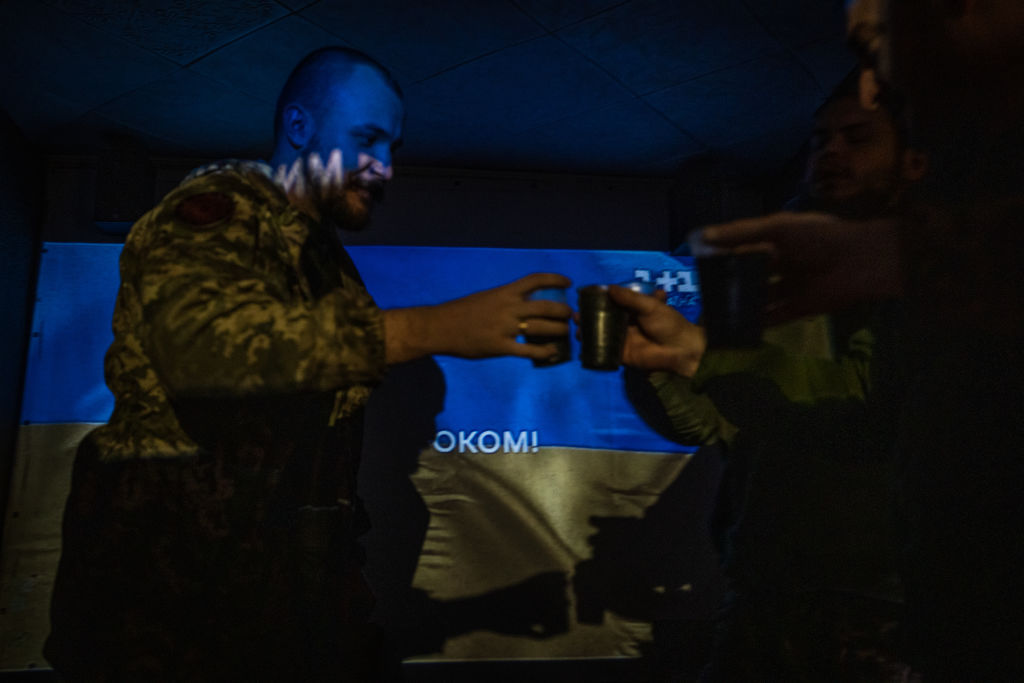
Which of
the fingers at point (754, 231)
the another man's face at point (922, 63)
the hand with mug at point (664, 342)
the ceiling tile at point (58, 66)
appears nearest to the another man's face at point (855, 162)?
the hand with mug at point (664, 342)

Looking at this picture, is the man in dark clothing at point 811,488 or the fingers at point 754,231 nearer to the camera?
the fingers at point 754,231

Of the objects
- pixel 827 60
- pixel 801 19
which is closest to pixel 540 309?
pixel 801 19

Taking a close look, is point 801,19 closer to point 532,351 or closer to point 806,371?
point 806,371

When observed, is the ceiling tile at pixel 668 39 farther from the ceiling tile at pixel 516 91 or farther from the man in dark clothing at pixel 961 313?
the man in dark clothing at pixel 961 313

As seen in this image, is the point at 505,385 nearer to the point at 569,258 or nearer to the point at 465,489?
the point at 465,489

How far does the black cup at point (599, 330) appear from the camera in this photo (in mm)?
1257

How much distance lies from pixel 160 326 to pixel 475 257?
9.24 ft

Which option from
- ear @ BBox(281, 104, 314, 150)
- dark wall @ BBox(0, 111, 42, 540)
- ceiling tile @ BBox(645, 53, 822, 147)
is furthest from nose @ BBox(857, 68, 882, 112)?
dark wall @ BBox(0, 111, 42, 540)

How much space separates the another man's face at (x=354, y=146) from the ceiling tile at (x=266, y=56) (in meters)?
1.03

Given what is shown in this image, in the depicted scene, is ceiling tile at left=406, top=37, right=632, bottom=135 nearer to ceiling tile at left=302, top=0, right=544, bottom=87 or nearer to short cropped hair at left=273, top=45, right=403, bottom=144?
ceiling tile at left=302, top=0, right=544, bottom=87

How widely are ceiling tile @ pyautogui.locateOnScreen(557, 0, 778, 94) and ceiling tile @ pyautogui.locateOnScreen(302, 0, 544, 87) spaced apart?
28 cm

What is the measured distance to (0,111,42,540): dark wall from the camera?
341 centimetres

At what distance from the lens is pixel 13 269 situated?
137 inches

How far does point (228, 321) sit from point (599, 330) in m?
0.72
